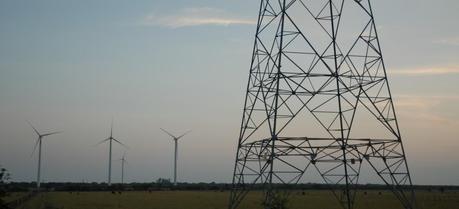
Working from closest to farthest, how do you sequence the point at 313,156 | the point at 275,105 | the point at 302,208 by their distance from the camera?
the point at 275,105 < the point at 313,156 < the point at 302,208

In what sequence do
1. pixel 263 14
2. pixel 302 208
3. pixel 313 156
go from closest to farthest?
1. pixel 313 156
2. pixel 263 14
3. pixel 302 208

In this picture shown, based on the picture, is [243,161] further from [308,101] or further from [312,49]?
[312,49]

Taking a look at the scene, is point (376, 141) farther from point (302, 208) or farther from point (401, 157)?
point (302, 208)

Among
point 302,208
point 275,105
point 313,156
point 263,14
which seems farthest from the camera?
point 302,208

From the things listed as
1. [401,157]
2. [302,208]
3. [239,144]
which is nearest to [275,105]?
[239,144]

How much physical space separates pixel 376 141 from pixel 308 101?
320cm

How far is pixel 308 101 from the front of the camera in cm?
2320

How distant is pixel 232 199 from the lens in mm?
23297

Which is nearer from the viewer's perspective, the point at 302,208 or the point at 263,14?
the point at 263,14

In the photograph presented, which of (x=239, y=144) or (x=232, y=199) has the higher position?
(x=239, y=144)

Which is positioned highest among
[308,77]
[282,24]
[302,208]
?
[282,24]

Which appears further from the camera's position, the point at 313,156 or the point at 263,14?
the point at 263,14

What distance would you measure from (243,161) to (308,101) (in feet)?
11.5

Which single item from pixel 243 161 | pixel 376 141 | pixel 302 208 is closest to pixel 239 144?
pixel 243 161
